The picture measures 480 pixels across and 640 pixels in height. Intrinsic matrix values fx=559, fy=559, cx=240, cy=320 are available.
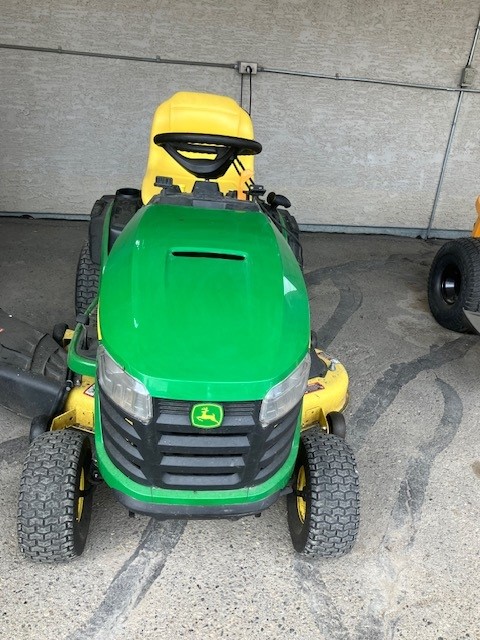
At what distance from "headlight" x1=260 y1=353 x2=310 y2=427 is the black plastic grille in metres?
0.02

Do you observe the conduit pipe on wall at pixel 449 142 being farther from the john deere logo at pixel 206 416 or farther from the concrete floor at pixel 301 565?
the john deere logo at pixel 206 416

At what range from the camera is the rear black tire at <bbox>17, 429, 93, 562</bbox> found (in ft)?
5.09

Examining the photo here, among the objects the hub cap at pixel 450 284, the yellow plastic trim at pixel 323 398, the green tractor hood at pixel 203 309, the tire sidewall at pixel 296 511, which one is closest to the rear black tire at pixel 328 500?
the tire sidewall at pixel 296 511

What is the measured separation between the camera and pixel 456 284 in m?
3.76

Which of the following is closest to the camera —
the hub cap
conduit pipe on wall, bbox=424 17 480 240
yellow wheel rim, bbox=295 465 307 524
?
yellow wheel rim, bbox=295 465 307 524

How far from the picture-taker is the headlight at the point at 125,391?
137 centimetres

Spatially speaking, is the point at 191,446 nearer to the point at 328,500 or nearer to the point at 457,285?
the point at 328,500

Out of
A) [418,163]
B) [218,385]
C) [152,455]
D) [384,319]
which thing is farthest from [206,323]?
[418,163]

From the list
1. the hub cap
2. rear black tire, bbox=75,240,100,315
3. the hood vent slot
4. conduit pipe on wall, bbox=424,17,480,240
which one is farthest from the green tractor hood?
conduit pipe on wall, bbox=424,17,480,240

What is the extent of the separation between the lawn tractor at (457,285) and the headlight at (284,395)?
5.84 feet

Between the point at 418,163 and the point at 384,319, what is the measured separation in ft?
8.25

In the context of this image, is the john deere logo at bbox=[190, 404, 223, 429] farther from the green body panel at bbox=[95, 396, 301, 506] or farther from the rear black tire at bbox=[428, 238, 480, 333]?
the rear black tire at bbox=[428, 238, 480, 333]

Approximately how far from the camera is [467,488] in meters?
2.19

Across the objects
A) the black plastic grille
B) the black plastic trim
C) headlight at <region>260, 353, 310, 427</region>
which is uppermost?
headlight at <region>260, 353, 310, 427</region>
